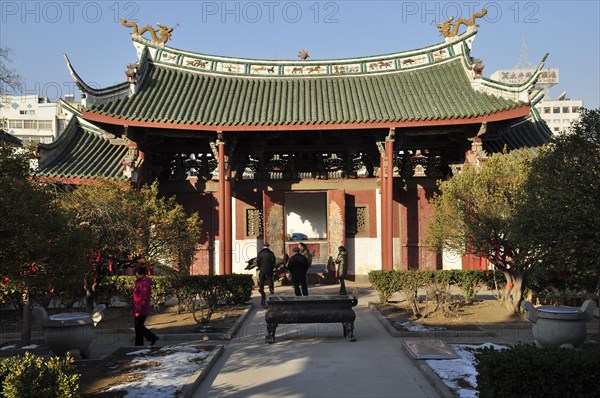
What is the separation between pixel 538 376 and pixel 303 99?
16742 millimetres

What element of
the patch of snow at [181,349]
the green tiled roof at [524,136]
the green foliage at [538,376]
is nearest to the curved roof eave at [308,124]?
the green tiled roof at [524,136]

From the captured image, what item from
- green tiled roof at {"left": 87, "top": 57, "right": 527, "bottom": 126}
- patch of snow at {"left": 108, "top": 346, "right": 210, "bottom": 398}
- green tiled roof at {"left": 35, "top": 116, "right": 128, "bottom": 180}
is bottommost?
patch of snow at {"left": 108, "top": 346, "right": 210, "bottom": 398}

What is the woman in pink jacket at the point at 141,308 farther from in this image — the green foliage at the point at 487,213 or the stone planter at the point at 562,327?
the green foliage at the point at 487,213

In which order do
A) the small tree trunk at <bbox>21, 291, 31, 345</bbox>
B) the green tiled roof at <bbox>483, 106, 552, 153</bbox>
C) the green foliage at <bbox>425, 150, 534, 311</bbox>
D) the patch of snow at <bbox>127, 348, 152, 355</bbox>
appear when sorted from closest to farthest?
the patch of snow at <bbox>127, 348, 152, 355</bbox>, the small tree trunk at <bbox>21, 291, 31, 345</bbox>, the green foliage at <bbox>425, 150, 534, 311</bbox>, the green tiled roof at <bbox>483, 106, 552, 153</bbox>

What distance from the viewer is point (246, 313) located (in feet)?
49.0

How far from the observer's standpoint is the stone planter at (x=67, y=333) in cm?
955

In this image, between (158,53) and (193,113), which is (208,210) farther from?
(158,53)

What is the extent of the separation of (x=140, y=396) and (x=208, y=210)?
16.0 m

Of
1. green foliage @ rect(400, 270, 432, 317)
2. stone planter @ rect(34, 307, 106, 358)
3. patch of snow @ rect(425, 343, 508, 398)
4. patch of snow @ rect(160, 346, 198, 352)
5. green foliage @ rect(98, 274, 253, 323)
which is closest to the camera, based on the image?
patch of snow @ rect(425, 343, 508, 398)

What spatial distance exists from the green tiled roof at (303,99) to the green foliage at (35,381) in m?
14.0

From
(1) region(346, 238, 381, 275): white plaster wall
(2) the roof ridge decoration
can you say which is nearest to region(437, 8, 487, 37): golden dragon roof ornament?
(2) the roof ridge decoration

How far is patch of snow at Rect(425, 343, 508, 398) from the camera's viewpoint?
7.65 meters

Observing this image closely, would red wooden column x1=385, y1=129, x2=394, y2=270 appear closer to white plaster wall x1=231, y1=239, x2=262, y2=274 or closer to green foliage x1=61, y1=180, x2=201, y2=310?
white plaster wall x1=231, y1=239, x2=262, y2=274

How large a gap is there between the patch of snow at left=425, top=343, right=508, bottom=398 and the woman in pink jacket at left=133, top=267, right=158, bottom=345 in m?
5.05
